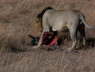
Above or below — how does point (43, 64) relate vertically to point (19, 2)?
below

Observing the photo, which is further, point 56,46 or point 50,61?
point 56,46

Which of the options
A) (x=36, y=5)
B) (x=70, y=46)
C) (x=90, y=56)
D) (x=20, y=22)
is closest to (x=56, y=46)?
(x=70, y=46)

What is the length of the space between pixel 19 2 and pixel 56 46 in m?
10.5

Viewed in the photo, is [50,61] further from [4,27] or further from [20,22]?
[20,22]

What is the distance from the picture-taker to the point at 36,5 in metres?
21.0

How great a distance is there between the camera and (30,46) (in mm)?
12117

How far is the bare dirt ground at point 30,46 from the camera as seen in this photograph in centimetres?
830

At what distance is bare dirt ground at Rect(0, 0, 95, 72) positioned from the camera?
830cm

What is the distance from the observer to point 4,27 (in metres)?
15.3

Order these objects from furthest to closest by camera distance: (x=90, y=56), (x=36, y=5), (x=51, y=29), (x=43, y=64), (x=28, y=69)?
1. (x=36, y=5)
2. (x=51, y=29)
3. (x=90, y=56)
4. (x=43, y=64)
5. (x=28, y=69)

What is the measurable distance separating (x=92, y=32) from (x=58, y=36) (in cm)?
243

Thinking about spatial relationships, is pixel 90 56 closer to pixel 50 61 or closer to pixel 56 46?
pixel 50 61

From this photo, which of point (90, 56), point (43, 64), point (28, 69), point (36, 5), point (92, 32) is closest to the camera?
point (28, 69)

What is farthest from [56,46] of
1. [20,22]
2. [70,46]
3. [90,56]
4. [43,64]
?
[20,22]
